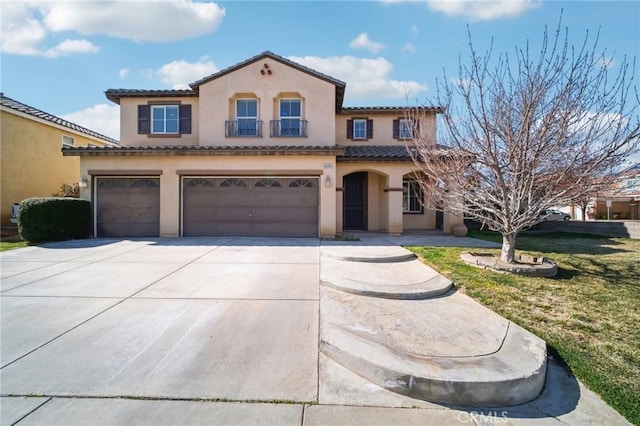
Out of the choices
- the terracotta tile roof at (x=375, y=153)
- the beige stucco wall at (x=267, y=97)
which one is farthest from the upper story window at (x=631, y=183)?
the beige stucco wall at (x=267, y=97)

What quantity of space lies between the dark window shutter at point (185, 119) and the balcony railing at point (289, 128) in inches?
166

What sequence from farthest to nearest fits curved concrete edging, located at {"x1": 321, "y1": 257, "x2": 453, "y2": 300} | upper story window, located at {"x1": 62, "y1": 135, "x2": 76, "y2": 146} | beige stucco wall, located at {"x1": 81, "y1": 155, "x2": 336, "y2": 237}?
1. upper story window, located at {"x1": 62, "y1": 135, "x2": 76, "y2": 146}
2. beige stucco wall, located at {"x1": 81, "y1": 155, "x2": 336, "y2": 237}
3. curved concrete edging, located at {"x1": 321, "y1": 257, "x2": 453, "y2": 300}

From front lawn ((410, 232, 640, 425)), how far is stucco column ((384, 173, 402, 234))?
5020mm

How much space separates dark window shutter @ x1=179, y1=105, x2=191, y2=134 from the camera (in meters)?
14.8

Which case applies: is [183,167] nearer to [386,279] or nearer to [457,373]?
[386,279]

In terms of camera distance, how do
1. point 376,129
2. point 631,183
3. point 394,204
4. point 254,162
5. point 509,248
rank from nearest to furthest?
point 509,248 → point 631,183 → point 254,162 → point 394,204 → point 376,129

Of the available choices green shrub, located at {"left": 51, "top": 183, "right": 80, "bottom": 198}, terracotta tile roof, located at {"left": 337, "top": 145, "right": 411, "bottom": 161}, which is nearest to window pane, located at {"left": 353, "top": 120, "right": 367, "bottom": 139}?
terracotta tile roof, located at {"left": 337, "top": 145, "right": 411, "bottom": 161}

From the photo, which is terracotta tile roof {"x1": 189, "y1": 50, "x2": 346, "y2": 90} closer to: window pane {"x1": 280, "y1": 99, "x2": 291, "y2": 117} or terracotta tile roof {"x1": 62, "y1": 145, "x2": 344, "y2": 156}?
window pane {"x1": 280, "y1": 99, "x2": 291, "y2": 117}

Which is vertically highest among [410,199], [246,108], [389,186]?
[246,108]

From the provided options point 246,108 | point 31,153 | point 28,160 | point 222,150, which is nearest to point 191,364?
point 222,150

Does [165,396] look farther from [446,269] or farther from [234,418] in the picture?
[446,269]

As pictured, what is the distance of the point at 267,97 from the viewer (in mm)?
14031

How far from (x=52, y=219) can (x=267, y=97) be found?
9.71 m

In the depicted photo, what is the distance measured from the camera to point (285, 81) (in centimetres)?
1401
